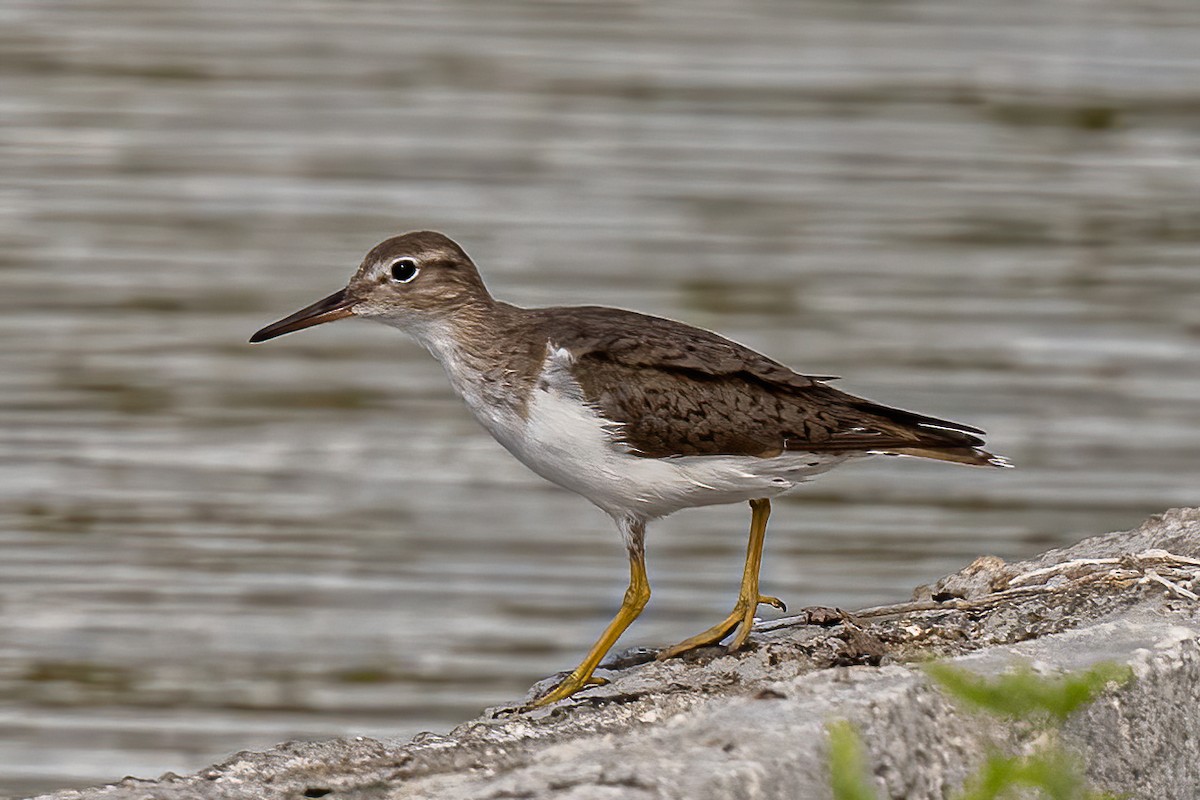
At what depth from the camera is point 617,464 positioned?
634 centimetres

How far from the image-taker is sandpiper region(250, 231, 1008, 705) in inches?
249

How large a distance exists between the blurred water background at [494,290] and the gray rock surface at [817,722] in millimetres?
2851

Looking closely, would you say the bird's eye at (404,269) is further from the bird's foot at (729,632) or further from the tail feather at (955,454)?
the tail feather at (955,454)

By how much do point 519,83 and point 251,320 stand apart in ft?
14.3

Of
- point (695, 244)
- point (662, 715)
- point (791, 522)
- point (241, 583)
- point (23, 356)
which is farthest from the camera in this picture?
point (695, 244)

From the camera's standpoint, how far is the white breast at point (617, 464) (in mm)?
6324

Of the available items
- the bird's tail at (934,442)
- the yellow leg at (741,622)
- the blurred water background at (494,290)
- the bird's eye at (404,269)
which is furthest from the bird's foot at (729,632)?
the blurred water background at (494,290)

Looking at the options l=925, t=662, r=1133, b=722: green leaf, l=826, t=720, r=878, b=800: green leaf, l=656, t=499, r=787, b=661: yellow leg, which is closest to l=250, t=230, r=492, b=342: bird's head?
l=656, t=499, r=787, b=661: yellow leg

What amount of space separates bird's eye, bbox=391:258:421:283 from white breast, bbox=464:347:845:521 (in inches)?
31.7

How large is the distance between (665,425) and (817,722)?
178 centimetres

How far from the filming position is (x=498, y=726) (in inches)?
221

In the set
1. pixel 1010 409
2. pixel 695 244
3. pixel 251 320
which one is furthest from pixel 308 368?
pixel 1010 409

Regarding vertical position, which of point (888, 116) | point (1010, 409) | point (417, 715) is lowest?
point (417, 715)

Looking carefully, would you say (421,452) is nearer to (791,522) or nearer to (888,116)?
(791,522)
